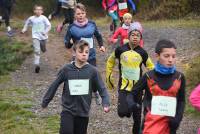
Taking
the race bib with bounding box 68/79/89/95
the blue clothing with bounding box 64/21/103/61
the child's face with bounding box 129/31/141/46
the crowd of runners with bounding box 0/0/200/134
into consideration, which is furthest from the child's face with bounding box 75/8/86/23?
the race bib with bounding box 68/79/89/95

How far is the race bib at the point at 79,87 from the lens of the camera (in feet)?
21.4

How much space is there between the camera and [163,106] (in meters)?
5.76

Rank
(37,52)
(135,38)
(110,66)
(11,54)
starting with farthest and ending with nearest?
(11,54) → (37,52) → (110,66) → (135,38)

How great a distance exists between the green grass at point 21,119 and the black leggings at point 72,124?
1.95 m

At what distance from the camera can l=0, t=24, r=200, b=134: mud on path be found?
905 centimetres

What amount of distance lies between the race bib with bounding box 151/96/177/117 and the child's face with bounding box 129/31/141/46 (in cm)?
179

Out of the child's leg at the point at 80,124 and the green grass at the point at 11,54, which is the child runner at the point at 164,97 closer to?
the child's leg at the point at 80,124

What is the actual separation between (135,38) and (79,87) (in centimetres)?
137

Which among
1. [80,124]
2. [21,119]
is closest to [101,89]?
[80,124]

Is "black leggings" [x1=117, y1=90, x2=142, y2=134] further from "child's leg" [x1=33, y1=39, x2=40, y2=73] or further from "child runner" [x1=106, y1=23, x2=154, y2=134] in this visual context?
"child's leg" [x1=33, y1=39, x2=40, y2=73]

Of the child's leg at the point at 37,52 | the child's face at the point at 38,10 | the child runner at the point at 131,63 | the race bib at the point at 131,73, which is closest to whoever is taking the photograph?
the child runner at the point at 131,63

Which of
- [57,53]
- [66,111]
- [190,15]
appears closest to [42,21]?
[57,53]

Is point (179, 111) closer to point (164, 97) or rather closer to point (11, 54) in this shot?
point (164, 97)

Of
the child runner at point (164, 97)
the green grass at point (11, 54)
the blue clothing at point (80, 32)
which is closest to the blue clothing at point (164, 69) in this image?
the child runner at point (164, 97)
